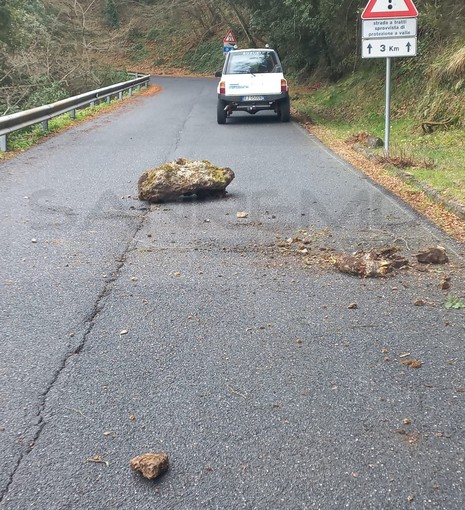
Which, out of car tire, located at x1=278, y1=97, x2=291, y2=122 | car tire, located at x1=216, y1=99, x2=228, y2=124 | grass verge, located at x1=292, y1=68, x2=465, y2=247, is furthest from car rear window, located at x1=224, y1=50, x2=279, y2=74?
grass verge, located at x1=292, y1=68, x2=465, y2=247

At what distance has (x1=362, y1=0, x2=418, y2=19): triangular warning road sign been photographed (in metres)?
10.9

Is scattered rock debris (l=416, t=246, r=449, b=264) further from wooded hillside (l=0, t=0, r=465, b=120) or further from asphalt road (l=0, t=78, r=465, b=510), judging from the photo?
wooded hillside (l=0, t=0, r=465, b=120)

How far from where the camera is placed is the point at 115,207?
326 inches

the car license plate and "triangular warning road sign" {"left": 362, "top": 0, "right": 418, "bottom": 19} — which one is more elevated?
"triangular warning road sign" {"left": 362, "top": 0, "right": 418, "bottom": 19}

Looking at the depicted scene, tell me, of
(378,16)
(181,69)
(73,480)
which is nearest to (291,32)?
(378,16)

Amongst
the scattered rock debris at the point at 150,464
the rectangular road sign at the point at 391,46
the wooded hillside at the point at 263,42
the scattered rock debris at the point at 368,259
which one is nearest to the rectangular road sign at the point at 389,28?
the rectangular road sign at the point at 391,46

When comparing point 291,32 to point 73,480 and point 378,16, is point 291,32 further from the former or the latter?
point 73,480

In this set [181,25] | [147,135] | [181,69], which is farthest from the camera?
[181,25]

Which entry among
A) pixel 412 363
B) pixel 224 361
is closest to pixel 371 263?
pixel 412 363

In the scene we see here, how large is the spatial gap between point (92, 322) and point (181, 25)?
62114 millimetres

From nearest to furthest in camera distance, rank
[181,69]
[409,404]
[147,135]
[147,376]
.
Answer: [409,404] < [147,376] < [147,135] < [181,69]

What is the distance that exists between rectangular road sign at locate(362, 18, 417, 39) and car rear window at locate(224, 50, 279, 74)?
24.8 ft

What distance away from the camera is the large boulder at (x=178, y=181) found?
8.38 m

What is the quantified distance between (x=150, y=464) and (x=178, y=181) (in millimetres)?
5808
